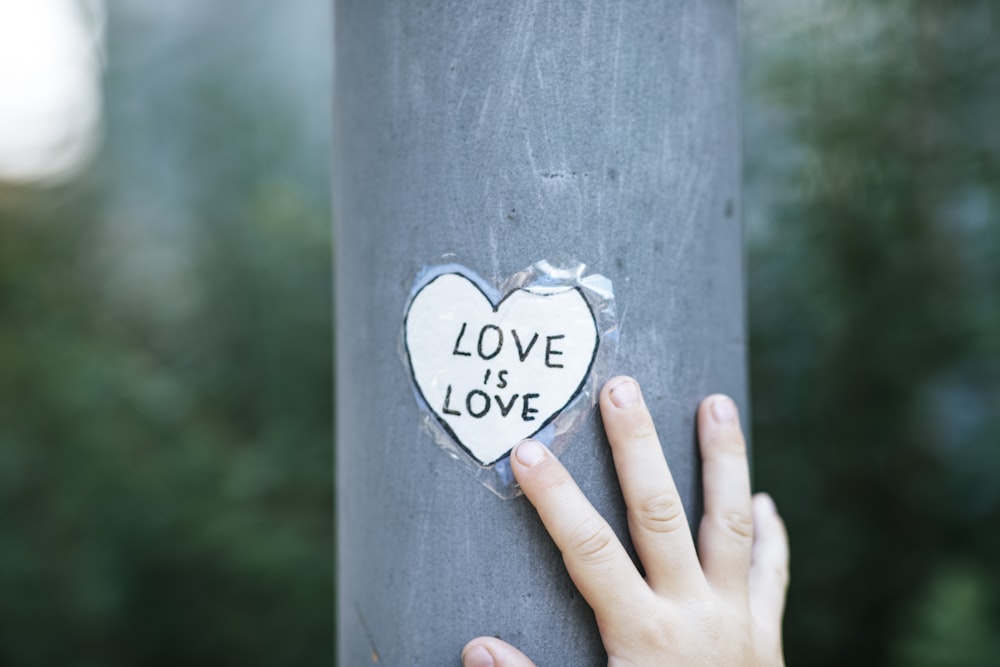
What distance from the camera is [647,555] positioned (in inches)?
29.5

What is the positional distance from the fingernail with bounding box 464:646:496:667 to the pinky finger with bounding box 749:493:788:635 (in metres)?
0.34

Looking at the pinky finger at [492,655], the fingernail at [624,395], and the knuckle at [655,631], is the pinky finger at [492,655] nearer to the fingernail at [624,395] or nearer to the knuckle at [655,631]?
the knuckle at [655,631]

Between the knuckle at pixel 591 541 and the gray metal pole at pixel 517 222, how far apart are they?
1.5 inches

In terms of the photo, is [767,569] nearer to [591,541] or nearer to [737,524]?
[737,524]

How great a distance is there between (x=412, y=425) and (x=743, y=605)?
0.41 m

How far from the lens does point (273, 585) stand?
117 inches

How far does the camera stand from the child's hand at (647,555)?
714 millimetres

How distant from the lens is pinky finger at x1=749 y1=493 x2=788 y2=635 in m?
0.89

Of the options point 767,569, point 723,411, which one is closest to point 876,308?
point 767,569

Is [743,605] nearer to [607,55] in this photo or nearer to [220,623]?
[607,55]

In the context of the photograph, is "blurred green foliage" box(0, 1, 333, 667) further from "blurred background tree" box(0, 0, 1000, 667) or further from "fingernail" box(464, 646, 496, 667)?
"fingernail" box(464, 646, 496, 667)

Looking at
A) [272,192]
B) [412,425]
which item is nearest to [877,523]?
[412,425]

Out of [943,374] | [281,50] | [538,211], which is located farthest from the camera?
[281,50]

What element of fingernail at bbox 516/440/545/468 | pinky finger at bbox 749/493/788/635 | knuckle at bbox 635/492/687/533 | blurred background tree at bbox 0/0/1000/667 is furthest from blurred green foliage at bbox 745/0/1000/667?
fingernail at bbox 516/440/545/468
